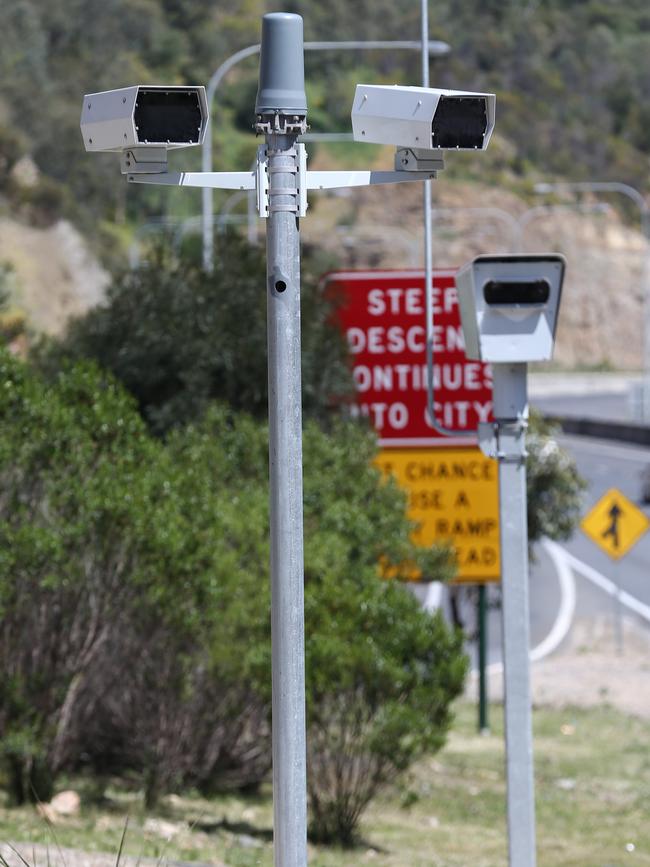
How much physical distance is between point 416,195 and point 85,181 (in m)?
26.6

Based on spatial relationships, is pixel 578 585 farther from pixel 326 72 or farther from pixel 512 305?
pixel 326 72

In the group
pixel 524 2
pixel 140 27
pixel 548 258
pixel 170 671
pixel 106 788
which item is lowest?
pixel 106 788

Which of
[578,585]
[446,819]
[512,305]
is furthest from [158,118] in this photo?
[578,585]

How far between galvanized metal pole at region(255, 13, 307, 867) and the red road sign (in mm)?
10111

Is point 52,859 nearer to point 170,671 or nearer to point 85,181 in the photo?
point 170,671

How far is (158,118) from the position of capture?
16.8ft

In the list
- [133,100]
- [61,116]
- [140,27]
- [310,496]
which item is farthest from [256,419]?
[140,27]

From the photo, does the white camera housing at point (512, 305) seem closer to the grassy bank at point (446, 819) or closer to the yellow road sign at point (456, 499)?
the grassy bank at point (446, 819)

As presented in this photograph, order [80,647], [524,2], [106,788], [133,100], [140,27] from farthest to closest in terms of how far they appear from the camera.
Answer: [524,2]
[140,27]
[106,788]
[80,647]
[133,100]

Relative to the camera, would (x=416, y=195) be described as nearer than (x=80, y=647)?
No

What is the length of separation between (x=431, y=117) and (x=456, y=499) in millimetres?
10710

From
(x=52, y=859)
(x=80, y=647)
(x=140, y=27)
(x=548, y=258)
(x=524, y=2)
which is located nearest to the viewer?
(x=548, y=258)

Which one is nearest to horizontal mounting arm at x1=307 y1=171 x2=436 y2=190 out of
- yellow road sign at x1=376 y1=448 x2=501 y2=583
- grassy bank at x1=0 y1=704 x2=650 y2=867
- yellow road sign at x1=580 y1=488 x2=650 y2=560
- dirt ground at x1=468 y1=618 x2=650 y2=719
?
grassy bank at x1=0 y1=704 x2=650 y2=867

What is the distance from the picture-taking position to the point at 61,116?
74312mm
